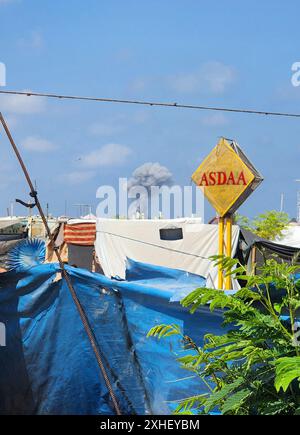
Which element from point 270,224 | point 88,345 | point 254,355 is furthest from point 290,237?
point 254,355

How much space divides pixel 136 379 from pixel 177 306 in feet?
2.36

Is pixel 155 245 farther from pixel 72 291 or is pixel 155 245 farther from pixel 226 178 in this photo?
pixel 72 291

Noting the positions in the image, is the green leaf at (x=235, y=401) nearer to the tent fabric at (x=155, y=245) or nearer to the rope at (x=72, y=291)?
the rope at (x=72, y=291)

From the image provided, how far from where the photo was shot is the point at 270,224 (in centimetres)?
2277

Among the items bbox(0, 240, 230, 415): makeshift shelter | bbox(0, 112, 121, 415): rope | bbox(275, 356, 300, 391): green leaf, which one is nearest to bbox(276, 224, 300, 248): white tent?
bbox(0, 240, 230, 415): makeshift shelter

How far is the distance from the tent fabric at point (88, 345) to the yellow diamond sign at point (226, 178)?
177 cm

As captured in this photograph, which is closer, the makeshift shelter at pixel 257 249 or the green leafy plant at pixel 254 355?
the green leafy plant at pixel 254 355

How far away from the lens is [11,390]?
5590 mm

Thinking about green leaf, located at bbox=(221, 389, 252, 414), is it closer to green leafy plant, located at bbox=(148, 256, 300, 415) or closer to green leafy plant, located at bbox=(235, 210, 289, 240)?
green leafy plant, located at bbox=(148, 256, 300, 415)

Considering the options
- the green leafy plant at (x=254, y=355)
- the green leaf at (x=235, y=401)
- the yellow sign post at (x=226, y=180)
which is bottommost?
the green leaf at (x=235, y=401)

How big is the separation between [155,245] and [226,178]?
6.90m

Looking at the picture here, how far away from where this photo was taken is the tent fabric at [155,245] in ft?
44.6

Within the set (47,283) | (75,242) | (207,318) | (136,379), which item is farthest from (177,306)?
(75,242)

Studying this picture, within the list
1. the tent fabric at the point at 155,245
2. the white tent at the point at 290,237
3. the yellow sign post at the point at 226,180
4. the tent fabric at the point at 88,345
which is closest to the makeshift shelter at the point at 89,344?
the tent fabric at the point at 88,345
